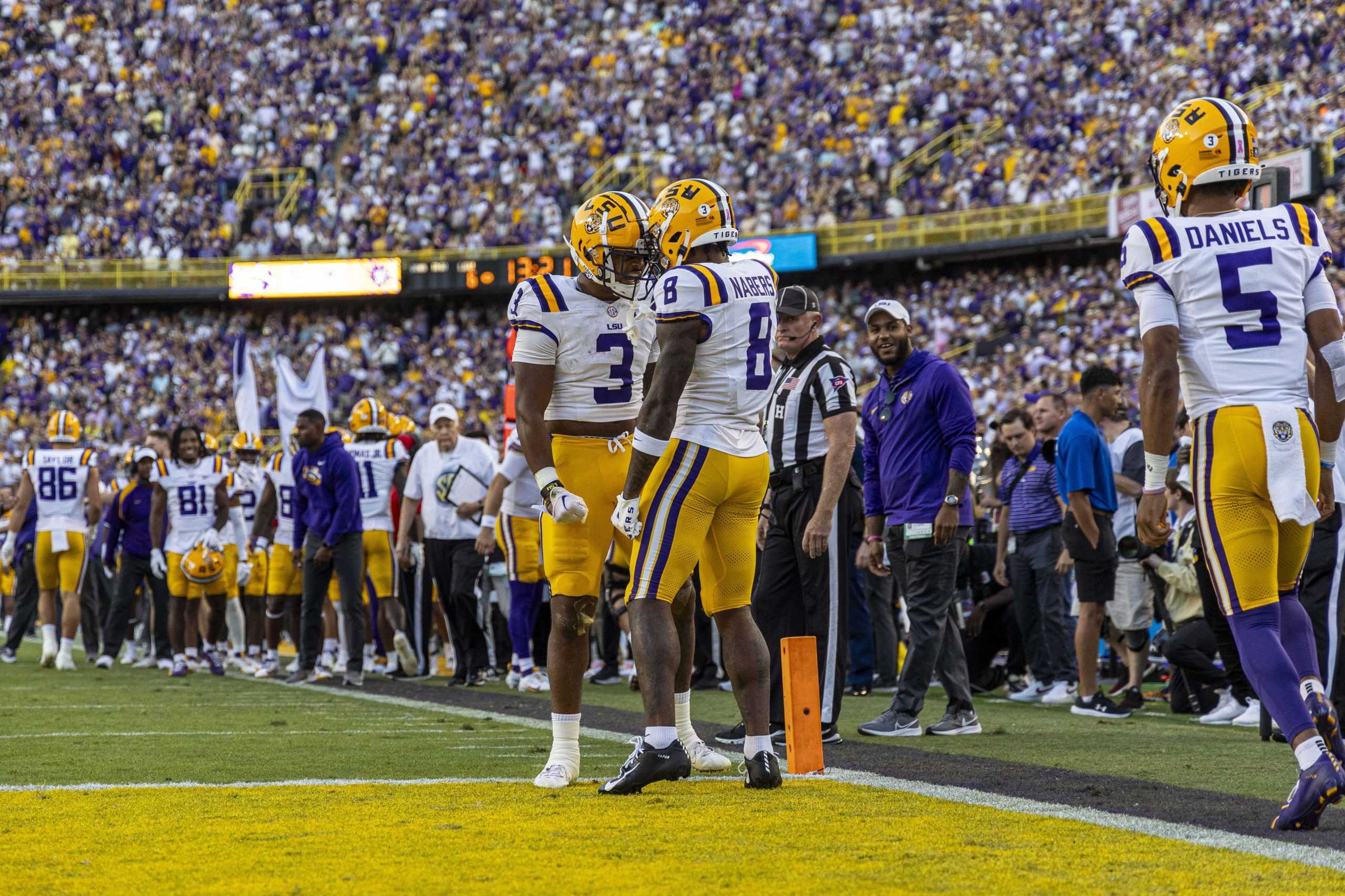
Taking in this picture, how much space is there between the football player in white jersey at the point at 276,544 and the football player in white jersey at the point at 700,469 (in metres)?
7.25

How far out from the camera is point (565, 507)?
5.42m

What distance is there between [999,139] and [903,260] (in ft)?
10.8

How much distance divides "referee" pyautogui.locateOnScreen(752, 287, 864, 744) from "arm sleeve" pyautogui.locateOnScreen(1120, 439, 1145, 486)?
3.40 m

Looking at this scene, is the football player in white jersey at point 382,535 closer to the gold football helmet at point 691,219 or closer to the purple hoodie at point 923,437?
the purple hoodie at point 923,437

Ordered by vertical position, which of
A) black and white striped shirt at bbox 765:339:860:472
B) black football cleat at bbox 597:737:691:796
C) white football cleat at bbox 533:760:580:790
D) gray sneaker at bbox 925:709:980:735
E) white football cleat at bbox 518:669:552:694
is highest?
black and white striped shirt at bbox 765:339:860:472

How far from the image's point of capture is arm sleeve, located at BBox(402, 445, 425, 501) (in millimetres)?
11891

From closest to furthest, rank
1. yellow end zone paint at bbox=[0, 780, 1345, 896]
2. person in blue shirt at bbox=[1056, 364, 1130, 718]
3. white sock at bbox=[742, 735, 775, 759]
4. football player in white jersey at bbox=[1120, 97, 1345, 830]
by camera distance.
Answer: yellow end zone paint at bbox=[0, 780, 1345, 896] → football player in white jersey at bbox=[1120, 97, 1345, 830] → white sock at bbox=[742, 735, 775, 759] → person in blue shirt at bbox=[1056, 364, 1130, 718]

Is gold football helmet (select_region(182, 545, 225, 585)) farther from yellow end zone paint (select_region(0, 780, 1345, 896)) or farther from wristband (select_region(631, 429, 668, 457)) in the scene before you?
wristband (select_region(631, 429, 668, 457))

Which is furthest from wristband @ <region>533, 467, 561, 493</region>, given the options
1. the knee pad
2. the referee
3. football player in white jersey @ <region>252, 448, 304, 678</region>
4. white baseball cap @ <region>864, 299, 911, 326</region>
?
football player in white jersey @ <region>252, 448, 304, 678</region>

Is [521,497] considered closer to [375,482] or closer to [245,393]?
[375,482]

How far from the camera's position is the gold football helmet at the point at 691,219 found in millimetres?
5473

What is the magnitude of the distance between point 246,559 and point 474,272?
2231 centimetres

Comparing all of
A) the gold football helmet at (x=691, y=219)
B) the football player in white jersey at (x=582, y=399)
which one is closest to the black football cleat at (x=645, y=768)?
the football player in white jersey at (x=582, y=399)

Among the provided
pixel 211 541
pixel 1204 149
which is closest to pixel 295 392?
pixel 211 541
